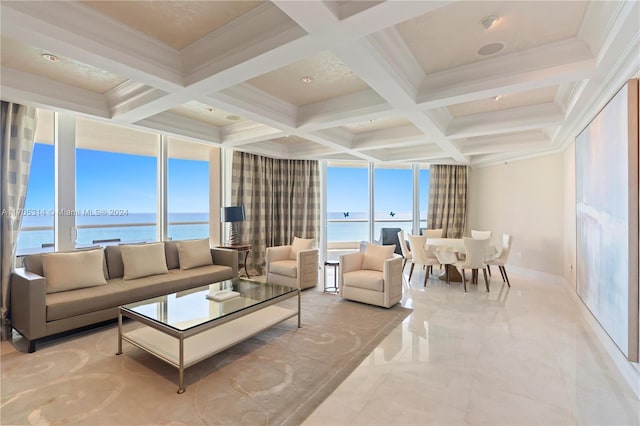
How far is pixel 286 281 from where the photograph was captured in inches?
206

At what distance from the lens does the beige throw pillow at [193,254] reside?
464 centimetres

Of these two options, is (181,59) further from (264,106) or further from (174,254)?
(174,254)

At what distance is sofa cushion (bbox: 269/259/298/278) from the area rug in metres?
1.75

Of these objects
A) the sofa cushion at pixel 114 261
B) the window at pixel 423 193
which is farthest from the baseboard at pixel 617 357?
the sofa cushion at pixel 114 261

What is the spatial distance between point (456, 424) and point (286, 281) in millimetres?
3611

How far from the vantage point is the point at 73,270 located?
11.2 feet

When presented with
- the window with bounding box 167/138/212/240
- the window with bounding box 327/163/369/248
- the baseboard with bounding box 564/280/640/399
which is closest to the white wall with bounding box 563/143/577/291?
the baseboard with bounding box 564/280/640/399

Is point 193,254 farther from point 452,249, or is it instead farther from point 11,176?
point 452,249

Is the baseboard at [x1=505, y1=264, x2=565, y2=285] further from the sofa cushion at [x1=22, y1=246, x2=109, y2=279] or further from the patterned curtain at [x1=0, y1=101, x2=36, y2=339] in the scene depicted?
the patterned curtain at [x1=0, y1=101, x2=36, y2=339]

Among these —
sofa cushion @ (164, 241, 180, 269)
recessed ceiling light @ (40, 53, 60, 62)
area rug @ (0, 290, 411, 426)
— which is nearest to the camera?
area rug @ (0, 290, 411, 426)

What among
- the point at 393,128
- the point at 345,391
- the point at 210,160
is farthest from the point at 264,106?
the point at 345,391

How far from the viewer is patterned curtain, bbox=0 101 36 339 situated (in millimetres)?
3322

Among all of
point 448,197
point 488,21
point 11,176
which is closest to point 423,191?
point 448,197

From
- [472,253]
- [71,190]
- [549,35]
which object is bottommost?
[472,253]
